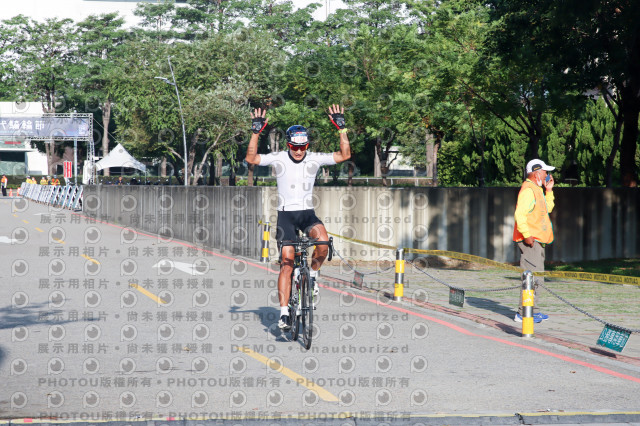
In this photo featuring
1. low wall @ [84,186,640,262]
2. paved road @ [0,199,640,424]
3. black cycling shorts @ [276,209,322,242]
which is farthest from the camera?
low wall @ [84,186,640,262]

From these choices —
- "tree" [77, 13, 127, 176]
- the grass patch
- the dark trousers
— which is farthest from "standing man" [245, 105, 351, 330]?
"tree" [77, 13, 127, 176]

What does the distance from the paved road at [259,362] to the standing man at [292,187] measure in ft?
2.81

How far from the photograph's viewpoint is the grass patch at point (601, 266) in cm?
1864

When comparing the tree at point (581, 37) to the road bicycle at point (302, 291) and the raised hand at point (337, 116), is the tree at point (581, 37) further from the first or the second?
the road bicycle at point (302, 291)

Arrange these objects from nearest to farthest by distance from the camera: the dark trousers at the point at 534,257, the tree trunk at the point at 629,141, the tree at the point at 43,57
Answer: the dark trousers at the point at 534,257, the tree trunk at the point at 629,141, the tree at the point at 43,57

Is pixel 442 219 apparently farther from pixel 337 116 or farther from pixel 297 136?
pixel 297 136

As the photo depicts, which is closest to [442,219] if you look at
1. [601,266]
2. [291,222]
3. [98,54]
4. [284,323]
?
[601,266]

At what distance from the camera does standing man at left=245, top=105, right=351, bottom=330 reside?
8594 mm

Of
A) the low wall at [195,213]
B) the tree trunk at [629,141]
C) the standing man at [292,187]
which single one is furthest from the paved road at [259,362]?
the tree trunk at [629,141]

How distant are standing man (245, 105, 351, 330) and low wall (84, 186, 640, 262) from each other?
974cm

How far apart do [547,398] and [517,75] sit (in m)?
16.8

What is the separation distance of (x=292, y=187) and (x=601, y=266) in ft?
42.8

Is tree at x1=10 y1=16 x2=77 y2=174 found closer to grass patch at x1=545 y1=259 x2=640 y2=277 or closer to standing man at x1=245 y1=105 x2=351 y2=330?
grass patch at x1=545 y1=259 x2=640 y2=277

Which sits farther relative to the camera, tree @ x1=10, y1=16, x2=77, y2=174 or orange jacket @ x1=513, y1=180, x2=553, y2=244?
tree @ x1=10, y1=16, x2=77, y2=174
